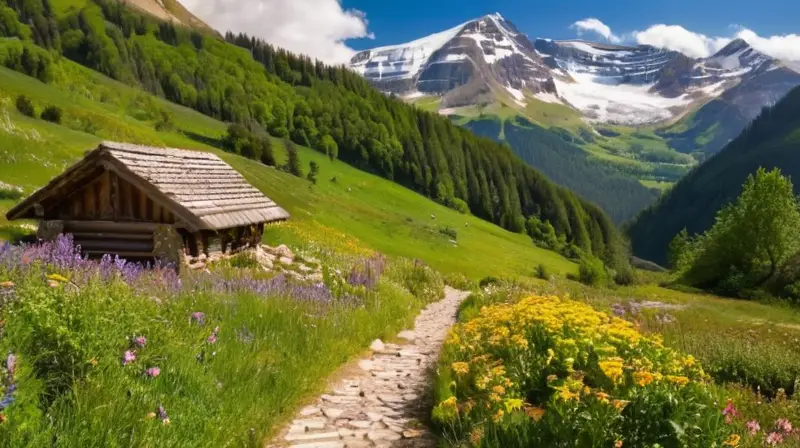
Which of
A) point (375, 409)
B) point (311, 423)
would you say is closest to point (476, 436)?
point (311, 423)

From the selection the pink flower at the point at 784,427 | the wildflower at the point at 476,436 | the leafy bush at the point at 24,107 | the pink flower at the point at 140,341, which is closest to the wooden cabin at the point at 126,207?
the pink flower at the point at 140,341

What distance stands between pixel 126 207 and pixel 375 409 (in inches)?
425

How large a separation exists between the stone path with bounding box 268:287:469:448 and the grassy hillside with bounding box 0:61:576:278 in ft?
53.7

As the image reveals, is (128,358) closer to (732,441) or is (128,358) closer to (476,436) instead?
(476,436)

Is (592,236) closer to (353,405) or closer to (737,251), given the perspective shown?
(737,251)

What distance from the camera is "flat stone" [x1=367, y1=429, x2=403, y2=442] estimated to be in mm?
6167

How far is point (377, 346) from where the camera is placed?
11227 millimetres

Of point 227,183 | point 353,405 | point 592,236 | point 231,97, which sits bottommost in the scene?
point 592,236

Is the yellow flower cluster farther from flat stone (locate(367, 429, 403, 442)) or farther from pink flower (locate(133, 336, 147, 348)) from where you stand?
pink flower (locate(133, 336, 147, 348))

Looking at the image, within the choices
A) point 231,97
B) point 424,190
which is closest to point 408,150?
point 424,190

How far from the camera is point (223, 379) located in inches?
248

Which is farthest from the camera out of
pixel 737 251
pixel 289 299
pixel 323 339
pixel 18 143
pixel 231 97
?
pixel 231 97

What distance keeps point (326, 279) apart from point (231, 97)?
135 m

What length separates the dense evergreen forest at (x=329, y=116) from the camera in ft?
452
